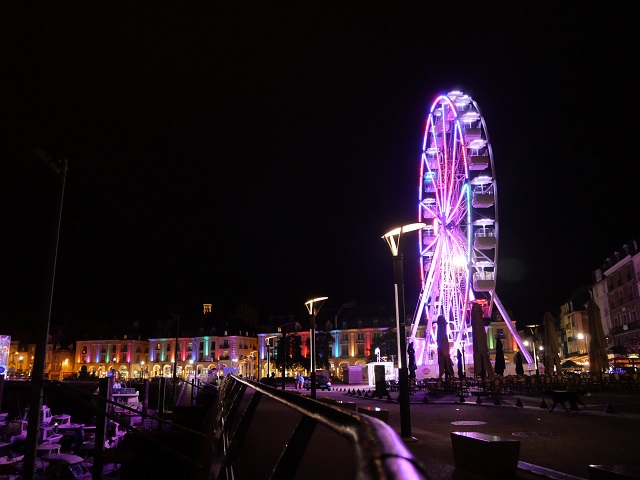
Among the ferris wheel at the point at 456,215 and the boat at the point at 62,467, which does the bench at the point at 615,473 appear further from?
the ferris wheel at the point at 456,215

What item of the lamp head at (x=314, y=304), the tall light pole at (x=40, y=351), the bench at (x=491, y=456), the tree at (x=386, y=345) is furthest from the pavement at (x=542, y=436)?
the tree at (x=386, y=345)

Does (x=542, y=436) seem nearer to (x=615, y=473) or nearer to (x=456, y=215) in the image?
(x=615, y=473)

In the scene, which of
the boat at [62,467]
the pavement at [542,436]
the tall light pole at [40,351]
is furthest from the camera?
the boat at [62,467]

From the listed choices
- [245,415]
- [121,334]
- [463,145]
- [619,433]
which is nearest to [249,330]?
[121,334]

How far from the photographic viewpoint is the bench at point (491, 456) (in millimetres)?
8867

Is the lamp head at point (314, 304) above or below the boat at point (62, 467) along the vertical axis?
above

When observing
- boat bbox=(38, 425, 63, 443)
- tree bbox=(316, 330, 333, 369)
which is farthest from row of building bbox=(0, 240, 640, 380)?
boat bbox=(38, 425, 63, 443)

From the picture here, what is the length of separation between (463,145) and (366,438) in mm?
42657

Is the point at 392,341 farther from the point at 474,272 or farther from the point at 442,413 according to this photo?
the point at 442,413

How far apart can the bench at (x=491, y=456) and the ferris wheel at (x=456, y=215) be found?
101 feet

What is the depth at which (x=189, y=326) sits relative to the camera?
129875 mm

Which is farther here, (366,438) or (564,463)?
(564,463)

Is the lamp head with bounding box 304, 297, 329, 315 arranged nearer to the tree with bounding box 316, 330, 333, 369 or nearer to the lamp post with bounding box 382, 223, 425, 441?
the lamp post with bounding box 382, 223, 425, 441

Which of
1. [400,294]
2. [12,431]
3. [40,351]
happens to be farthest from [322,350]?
[40,351]
